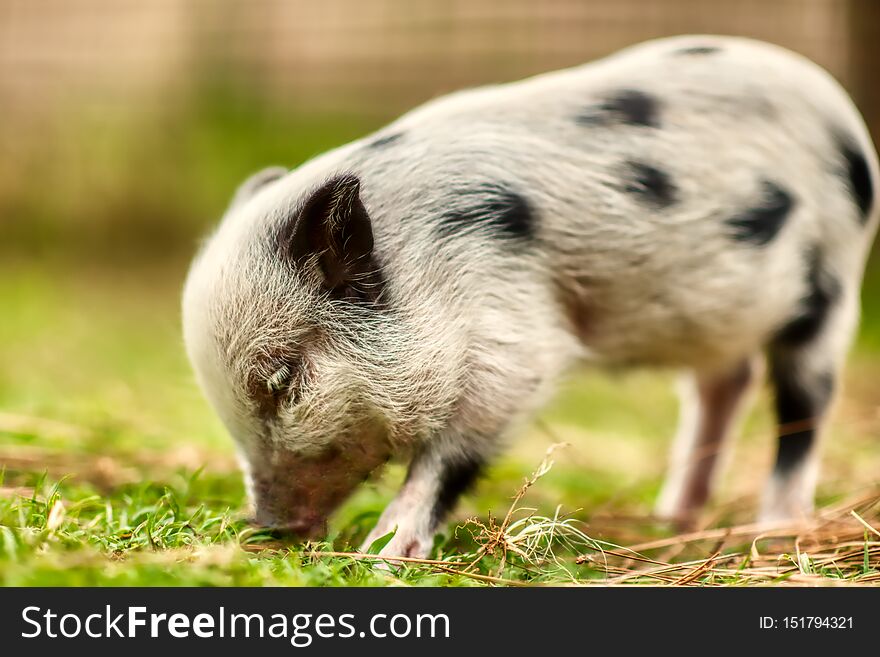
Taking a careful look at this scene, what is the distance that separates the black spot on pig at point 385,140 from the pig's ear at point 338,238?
1.46 ft

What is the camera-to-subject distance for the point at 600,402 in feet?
23.4

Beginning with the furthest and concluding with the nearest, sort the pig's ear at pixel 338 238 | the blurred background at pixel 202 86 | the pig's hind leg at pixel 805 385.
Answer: the blurred background at pixel 202 86
the pig's hind leg at pixel 805 385
the pig's ear at pixel 338 238

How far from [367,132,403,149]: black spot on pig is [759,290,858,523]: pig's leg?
1.73 metres

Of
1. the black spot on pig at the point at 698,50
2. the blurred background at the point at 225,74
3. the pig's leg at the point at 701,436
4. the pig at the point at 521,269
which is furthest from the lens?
the blurred background at the point at 225,74

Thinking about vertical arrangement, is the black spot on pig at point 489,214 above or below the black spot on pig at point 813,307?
above

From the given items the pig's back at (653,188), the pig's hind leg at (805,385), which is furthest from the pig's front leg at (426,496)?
the pig's hind leg at (805,385)

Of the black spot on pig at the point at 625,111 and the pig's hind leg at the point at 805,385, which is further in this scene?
the pig's hind leg at the point at 805,385

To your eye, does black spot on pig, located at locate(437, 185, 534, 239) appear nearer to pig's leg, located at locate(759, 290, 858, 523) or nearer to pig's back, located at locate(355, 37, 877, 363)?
pig's back, located at locate(355, 37, 877, 363)

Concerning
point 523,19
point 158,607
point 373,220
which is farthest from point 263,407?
point 523,19

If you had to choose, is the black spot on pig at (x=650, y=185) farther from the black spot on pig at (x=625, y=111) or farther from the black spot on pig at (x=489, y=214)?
the black spot on pig at (x=489, y=214)

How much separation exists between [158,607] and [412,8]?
941 centimetres

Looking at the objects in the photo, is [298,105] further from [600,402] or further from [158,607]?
[158,607]

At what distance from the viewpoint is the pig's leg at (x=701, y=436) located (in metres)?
4.47

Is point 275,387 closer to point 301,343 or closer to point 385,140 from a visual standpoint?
point 301,343
